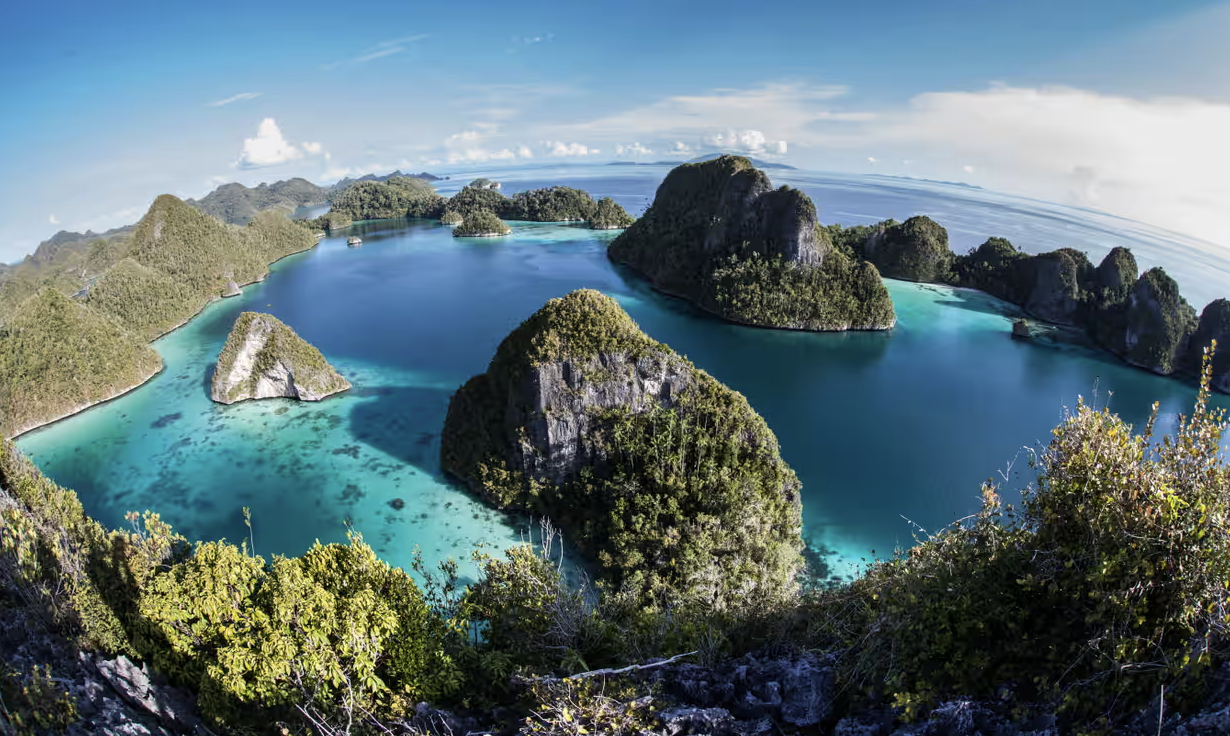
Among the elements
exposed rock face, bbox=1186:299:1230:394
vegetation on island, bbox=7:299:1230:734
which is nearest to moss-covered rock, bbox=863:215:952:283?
exposed rock face, bbox=1186:299:1230:394

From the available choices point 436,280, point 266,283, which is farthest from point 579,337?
point 266,283

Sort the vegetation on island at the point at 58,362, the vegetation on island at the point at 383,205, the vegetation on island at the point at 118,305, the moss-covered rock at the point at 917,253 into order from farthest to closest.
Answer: the vegetation on island at the point at 383,205 < the moss-covered rock at the point at 917,253 < the vegetation on island at the point at 118,305 < the vegetation on island at the point at 58,362

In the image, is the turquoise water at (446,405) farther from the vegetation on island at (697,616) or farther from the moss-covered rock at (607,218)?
the moss-covered rock at (607,218)

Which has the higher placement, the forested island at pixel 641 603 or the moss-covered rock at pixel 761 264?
the moss-covered rock at pixel 761 264

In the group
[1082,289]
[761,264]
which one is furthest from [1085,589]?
[1082,289]

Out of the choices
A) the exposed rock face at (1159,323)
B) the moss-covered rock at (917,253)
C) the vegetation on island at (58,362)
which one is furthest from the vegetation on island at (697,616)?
the moss-covered rock at (917,253)

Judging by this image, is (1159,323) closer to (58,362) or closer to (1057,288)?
(1057,288)

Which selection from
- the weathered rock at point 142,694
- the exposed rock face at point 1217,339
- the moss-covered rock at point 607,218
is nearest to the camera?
the weathered rock at point 142,694
